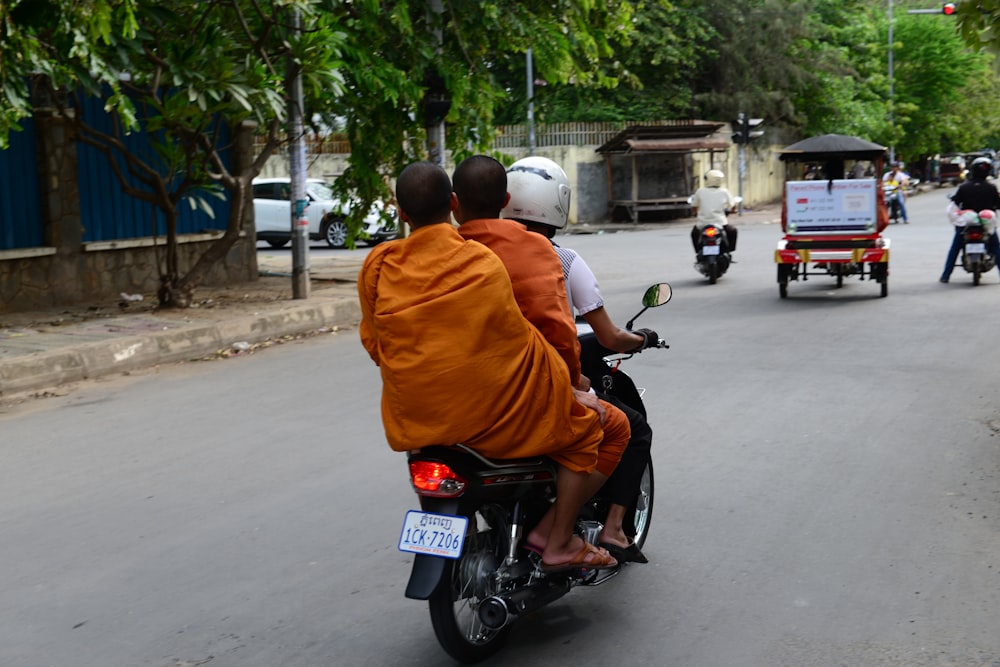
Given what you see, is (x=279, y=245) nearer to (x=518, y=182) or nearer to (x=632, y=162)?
(x=632, y=162)

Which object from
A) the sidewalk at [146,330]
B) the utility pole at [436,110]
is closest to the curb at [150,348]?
the sidewalk at [146,330]

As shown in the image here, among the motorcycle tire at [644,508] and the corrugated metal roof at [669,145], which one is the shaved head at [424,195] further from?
the corrugated metal roof at [669,145]

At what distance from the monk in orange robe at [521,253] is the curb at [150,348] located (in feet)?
21.8

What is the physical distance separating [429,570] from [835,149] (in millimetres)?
13845

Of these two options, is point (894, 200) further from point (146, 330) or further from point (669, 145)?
point (146, 330)

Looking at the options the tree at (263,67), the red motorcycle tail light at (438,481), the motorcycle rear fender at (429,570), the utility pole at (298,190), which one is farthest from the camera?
→ the utility pole at (298,190)

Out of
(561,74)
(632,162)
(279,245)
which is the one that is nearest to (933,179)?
(632,162)

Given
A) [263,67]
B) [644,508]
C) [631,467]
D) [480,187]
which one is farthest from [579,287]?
[263,67]

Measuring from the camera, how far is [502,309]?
3.86 meters

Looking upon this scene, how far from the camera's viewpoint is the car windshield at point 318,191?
1111 inches

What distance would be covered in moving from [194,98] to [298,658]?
26.5 feet

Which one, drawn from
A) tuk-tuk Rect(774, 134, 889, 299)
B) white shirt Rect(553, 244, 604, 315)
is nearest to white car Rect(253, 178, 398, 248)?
tuk-tuk Rect(774, 134, 889, 299)

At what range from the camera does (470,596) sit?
405 centimetres

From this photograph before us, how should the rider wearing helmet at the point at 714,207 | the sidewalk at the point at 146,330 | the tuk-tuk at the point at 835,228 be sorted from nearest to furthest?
the sidewalk at the point at 146,330 < the tuk-tuk at the point at 835,228 < the rider wearing helmet at the point at 714,207
